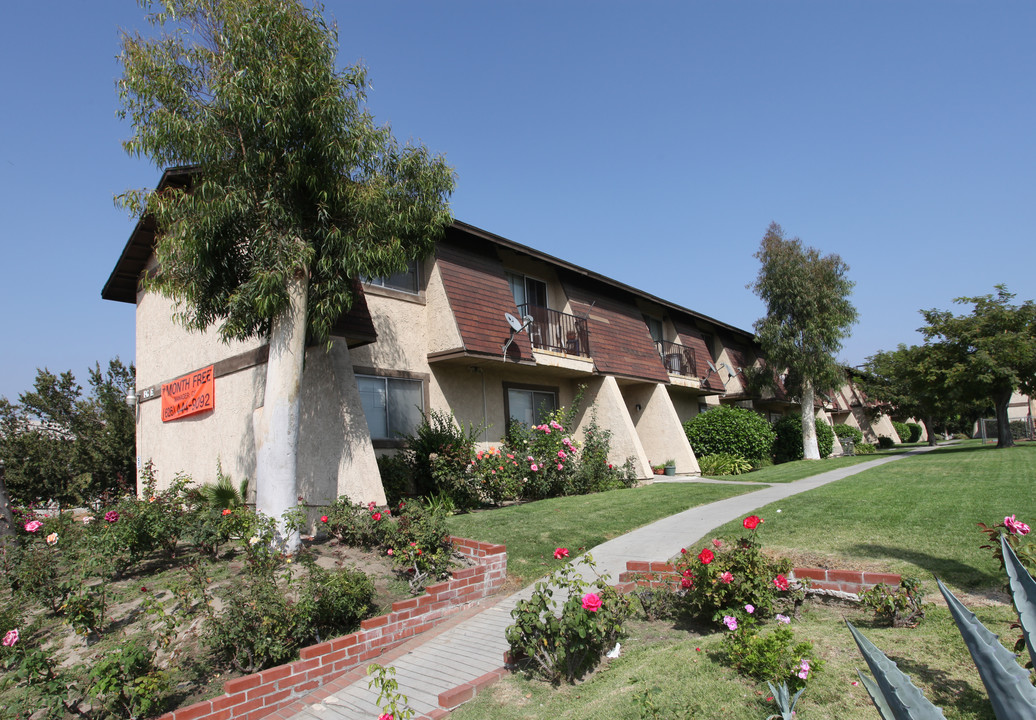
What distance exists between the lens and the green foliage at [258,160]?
7641mm

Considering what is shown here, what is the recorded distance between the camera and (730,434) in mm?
19844

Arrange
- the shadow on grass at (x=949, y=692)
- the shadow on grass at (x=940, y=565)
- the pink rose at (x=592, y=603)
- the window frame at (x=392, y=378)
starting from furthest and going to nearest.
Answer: the window frame at (x=392, y=378), the shadow on grass at (x=940, y=565), the pink rose at (x=592, y=603), the shadow on grass at (x=949, y=692)

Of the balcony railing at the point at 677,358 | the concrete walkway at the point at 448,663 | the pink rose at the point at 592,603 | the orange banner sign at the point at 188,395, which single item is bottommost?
the concrete walkway at the point at 448,663

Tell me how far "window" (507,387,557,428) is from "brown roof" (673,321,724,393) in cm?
868

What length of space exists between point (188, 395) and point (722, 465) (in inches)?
568

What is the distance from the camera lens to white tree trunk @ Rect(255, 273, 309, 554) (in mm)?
7789

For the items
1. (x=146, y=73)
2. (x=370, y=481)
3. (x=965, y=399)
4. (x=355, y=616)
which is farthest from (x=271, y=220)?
(x=965, y=399)

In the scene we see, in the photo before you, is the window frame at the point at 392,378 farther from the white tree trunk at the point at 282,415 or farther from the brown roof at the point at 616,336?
the brown roof at the point at 616,336

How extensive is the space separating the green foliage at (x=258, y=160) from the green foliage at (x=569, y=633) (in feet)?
16.4

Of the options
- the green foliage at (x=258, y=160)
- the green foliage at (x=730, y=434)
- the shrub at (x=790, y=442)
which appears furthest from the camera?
the shrub at (x=790, y=442)

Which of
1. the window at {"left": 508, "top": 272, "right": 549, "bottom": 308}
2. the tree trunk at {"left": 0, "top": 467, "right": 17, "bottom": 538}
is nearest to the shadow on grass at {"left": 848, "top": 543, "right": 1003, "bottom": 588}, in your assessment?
the window at {"left": 508, "top": 272, "right": 549, "bottom": 308}

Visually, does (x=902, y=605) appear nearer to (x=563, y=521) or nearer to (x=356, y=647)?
(x=356, y=647)

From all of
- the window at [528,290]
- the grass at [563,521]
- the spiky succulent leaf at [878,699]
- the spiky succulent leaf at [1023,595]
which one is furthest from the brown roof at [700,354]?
the spiky succulent leaf at [878,699]

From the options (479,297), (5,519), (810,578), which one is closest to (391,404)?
(479,297)
